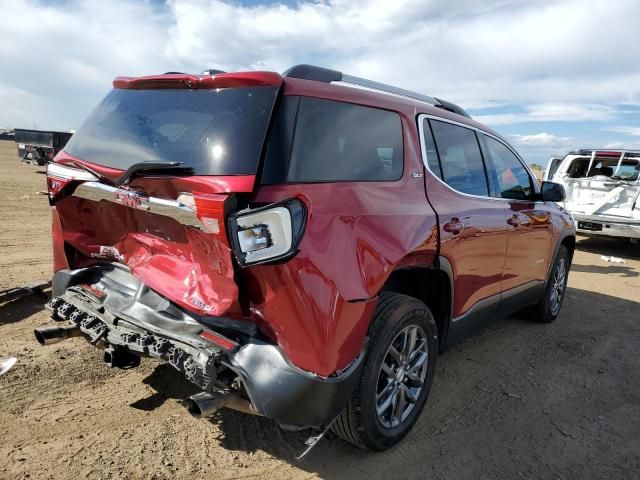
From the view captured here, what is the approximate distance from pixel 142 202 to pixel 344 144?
1016mm

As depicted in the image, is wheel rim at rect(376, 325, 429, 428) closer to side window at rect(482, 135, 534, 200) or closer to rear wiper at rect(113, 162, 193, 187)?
rear wiper at rect(113, 162, 193, 187)

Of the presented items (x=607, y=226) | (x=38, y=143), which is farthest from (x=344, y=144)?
(x=38, y=143)

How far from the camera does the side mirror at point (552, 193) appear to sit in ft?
14.5

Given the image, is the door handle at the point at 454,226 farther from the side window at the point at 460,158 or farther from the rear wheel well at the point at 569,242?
the rear wheel well at the point at 569,242

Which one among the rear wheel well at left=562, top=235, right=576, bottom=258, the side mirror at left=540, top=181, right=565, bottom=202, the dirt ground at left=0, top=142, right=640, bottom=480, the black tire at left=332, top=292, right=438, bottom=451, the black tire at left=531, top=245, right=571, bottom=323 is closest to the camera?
the black tire at left=332, top=292, right=438, bottom=451

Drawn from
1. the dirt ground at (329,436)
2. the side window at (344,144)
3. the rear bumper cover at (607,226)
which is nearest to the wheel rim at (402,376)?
the dirt ground at (329,436)

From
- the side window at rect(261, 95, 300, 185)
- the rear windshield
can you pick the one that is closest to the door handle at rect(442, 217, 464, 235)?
the side window at rect(261, 95, 300, 185)

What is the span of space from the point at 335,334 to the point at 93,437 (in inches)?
61.9

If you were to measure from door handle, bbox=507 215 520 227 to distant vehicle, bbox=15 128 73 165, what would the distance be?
16020mm

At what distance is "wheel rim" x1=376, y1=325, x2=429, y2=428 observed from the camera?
8.88 feet

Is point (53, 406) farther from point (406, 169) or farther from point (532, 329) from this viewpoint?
point (532, 329)

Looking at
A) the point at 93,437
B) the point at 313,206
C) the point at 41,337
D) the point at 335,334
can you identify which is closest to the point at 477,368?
the point at 335,334

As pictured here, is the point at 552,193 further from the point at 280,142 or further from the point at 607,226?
Result: the point at 607,226

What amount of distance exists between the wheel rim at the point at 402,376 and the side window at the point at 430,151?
978mm
